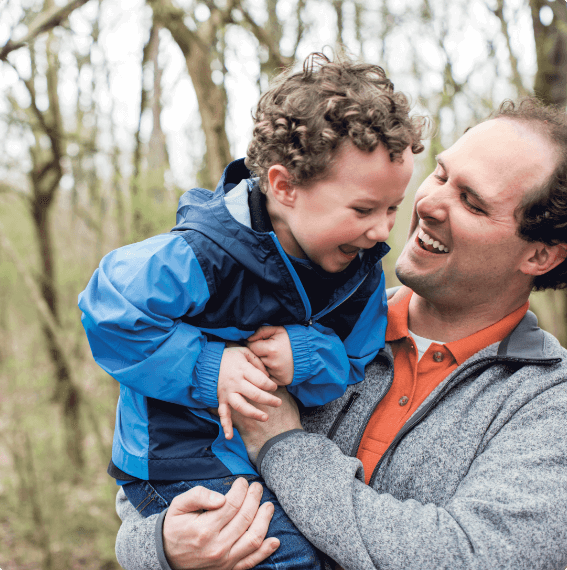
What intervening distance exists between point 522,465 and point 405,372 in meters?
0.48

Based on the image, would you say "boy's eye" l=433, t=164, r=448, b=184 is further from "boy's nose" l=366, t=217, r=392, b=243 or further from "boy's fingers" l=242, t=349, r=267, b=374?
"boy's fingers" l=242, t=349, r=267, b=374

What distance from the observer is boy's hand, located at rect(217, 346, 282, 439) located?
1.26m

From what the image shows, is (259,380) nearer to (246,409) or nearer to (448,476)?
(246,409)

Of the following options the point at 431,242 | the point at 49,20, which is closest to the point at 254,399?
the point at 431,242

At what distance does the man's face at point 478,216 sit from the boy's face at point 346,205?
0.31 m

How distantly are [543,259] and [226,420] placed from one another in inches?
46.7

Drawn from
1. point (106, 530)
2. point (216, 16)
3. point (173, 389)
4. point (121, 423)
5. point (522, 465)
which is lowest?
point (106, 530)

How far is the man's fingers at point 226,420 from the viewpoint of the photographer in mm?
1282

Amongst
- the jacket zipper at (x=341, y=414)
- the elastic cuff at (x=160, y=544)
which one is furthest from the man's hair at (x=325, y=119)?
the elastic cuff at (x=160, y=544)

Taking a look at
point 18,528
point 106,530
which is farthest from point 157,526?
point 18,528

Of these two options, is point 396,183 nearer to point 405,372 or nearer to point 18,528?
point 405,372

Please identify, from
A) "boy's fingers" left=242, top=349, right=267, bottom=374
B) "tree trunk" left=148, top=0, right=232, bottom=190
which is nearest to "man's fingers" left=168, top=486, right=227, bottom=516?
"boy's fingers" left=242, top=349, right=267, bottom=374

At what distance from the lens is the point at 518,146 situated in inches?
60.5

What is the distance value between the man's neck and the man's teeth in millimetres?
206
